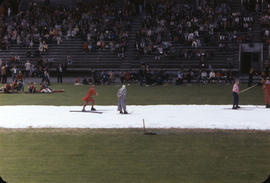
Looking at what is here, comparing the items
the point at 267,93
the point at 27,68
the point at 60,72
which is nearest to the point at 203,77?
the point at 60,72

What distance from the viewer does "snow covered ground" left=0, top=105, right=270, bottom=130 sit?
49.8 ft

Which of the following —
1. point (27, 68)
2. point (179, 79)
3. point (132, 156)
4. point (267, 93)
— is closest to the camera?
point (132, 156)

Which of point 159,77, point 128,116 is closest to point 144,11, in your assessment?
point 159,77

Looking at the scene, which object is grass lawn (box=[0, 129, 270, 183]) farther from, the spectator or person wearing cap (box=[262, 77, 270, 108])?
the spectator

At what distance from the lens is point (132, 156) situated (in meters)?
10.7

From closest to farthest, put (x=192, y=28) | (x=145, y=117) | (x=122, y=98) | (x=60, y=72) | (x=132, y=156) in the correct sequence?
1. (x=132, y=156)
2. (x=145, y=117)
3. (x=122, y=98)
4. (x=60, y=72)
5. (x=192, y=28)

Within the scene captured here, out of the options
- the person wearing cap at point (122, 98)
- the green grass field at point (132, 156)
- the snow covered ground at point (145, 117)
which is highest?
the person wearing cap at point (122, 98)

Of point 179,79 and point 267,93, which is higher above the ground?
point 267,93

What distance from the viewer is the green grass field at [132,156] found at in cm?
903

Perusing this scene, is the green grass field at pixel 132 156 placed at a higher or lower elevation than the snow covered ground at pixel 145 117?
higher

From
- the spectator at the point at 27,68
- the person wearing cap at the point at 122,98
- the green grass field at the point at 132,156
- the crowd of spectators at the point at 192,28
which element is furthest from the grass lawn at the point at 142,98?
the crowd of spectators at the point at 192,28

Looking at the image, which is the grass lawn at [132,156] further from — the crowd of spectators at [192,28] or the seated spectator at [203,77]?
the crowd of spectators at [192,28]

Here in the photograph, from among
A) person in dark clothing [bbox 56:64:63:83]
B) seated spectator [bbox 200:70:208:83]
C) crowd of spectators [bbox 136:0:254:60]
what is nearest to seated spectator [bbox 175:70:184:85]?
seated spectator [bbox 200:70:208:83]

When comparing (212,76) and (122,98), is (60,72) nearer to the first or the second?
(212,76)
